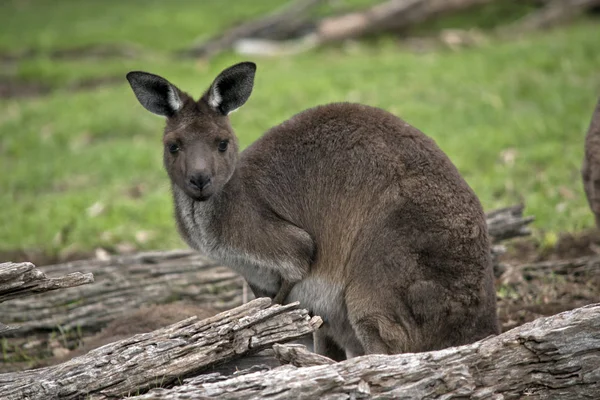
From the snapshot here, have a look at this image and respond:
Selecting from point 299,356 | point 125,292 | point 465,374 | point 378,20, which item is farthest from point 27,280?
point 378,20

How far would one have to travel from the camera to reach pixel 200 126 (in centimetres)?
493

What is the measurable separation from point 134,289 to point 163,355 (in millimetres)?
2257

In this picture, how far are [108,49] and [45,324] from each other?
44.1 ft

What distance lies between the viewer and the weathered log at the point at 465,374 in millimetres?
3650

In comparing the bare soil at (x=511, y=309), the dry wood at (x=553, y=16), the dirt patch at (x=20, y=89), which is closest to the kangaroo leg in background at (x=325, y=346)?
the bare soil at (x=511, y=309)

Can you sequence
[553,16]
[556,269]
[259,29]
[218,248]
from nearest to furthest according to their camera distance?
1. [218,248]
2. [556,269]
3. [553,16]
4. [259,29]

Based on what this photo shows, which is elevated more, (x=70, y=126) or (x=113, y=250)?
(x=70, y=126)

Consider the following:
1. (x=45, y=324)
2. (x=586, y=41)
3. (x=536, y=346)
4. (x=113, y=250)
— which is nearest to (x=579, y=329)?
(x=536, y=346)

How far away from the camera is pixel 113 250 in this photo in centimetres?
829

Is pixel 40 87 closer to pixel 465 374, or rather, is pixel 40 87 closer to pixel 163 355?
pixel 163 355

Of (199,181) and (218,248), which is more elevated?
(199,181)

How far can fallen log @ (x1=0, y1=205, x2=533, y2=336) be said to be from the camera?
623cm

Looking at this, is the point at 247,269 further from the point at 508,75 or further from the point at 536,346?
the point at 508,75

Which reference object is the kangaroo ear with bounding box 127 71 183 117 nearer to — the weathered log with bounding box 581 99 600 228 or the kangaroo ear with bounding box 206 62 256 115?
the kangaroo ear with bounding box 206 62 256 115
